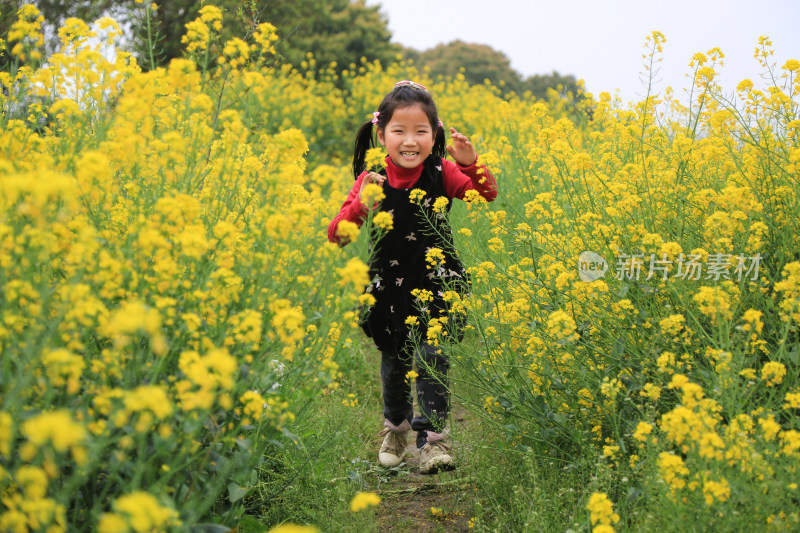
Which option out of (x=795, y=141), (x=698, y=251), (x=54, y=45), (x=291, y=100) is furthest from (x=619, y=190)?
(x=291, y=100)

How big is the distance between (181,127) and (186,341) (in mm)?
1012

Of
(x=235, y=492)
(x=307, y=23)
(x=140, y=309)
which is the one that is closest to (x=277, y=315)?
(x=140, y=309)

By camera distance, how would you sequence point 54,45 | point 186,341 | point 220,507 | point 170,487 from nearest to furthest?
point 170,487 → point 186,341 → point 220,507 → point 54,45

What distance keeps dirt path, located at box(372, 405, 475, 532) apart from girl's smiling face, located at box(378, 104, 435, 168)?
49.4 inches

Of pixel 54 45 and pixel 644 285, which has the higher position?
pixel 54 45

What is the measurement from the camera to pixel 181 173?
230 centimetres

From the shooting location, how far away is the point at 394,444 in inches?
133

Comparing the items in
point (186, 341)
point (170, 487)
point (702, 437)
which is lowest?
point (170, 487)

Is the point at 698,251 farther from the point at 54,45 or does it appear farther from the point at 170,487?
the point at 54,45

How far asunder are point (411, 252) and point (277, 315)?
1.57 metres

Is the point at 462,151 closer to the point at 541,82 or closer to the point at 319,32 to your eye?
the point at 319,32

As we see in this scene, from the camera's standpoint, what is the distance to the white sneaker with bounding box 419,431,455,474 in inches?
121

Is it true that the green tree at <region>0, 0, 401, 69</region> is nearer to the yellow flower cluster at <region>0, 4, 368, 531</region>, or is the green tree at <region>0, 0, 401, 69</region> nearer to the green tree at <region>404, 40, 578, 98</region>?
the green tree at <region>404, 40, 578, 98</region>

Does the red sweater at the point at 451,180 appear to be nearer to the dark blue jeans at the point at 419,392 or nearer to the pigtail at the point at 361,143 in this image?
the pigtail at the point at 361,143
